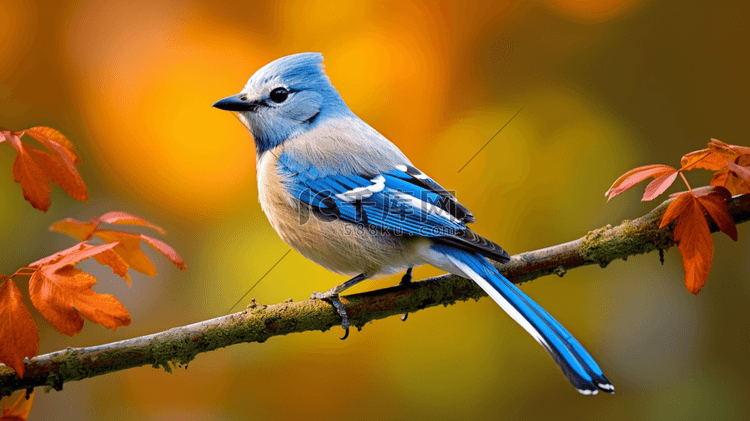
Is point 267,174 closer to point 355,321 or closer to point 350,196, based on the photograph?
point 350,196

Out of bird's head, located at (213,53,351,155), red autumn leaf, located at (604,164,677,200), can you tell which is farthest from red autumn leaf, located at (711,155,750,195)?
bird's head, located at (213,53,351,155)

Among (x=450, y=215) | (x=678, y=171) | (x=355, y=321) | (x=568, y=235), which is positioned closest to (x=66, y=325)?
(x=355, y=321)

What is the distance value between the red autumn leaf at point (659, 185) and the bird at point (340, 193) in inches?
16.2

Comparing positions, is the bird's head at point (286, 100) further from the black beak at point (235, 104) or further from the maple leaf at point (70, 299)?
the maple leaf at point (70, 299)

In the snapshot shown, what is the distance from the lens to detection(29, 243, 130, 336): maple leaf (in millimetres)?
1187

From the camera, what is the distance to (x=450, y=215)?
1852 mm

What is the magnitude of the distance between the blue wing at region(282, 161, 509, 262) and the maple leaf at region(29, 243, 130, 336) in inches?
34.7

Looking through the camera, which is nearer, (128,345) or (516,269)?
(128,345)

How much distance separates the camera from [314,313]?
1.74m

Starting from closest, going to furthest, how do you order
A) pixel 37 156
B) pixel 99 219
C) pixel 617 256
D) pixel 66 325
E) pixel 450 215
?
1. pixel 66 325
2. pixel 37 156
3. pixel 99 219
4. pixel 617 256
5. pixel 450 215

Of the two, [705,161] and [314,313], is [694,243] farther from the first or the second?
[314,313]

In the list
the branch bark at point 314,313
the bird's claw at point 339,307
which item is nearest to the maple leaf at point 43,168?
the branch bark at point 314,313

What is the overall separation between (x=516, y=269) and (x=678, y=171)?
552 millimetres

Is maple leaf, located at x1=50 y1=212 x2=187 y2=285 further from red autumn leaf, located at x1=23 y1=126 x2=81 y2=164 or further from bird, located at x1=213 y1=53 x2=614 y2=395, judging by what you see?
bird, located at x1=213 y1=53 x2=614 y2=395
